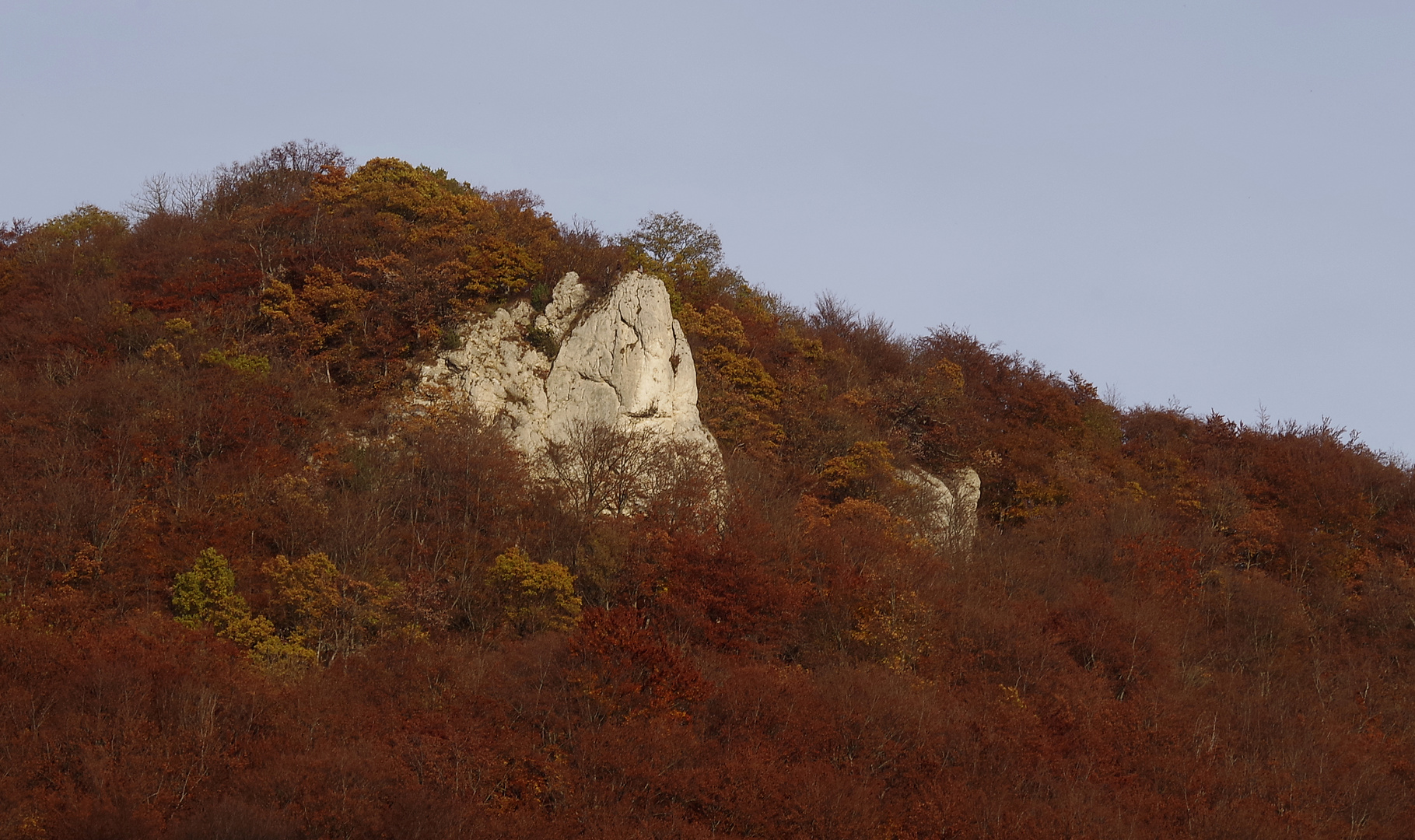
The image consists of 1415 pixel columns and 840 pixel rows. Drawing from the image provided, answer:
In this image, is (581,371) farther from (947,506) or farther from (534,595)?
(947,506)

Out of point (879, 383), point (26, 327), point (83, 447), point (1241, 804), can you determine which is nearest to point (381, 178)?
point (26, 327)

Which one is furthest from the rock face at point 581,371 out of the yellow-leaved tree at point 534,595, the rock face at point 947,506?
the rock face at point 947,506

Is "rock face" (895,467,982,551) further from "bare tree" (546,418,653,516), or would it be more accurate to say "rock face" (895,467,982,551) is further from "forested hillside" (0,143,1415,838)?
"bare tree" (546,418,653,516)

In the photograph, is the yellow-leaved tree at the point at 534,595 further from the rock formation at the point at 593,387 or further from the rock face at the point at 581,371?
the rock face at the point at 581,371

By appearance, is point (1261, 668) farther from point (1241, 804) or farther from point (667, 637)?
point (667, 637)

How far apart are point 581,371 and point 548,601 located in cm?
890

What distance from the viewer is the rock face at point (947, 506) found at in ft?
122

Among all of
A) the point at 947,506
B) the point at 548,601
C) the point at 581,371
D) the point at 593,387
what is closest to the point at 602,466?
the point at 593,387

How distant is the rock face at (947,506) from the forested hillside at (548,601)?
0.75 m

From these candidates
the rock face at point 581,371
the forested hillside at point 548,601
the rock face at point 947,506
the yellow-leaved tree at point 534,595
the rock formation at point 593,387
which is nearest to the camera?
the forested hillside at point 548,601

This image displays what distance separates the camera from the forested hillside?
890 inches

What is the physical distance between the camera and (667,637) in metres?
27.1

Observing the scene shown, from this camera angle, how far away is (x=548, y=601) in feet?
90.1

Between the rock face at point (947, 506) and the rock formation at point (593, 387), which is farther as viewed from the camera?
the rock face at point (947, 506)
